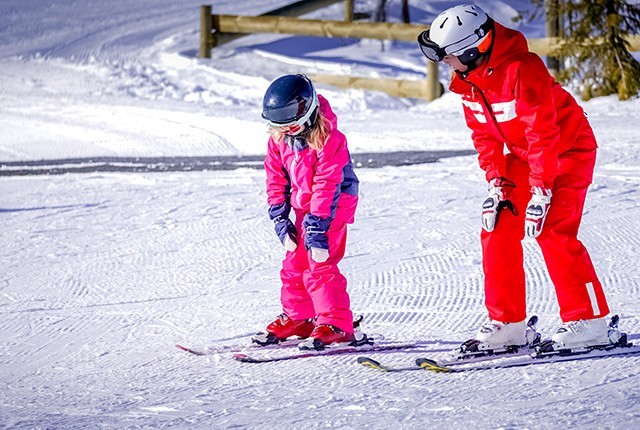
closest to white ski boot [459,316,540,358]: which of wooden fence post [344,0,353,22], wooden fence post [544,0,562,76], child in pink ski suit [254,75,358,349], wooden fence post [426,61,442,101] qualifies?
child in pink ski suit [254,75,358,349]

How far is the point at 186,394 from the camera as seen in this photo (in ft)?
14.2

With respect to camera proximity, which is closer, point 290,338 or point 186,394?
point 186,394

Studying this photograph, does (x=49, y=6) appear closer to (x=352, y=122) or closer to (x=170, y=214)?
(x=352, y=122)

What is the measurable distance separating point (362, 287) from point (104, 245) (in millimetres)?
2209

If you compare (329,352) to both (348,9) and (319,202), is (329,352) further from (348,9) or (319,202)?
(348,9)

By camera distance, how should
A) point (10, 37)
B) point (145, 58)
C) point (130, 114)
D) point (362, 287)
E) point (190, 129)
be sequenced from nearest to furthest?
point (362, 287) < point (190, 129) < point (130, 114) < point (145, 58) < point (10, 37)

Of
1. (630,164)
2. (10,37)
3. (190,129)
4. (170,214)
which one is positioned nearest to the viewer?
(170,214)

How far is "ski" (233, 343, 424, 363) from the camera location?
4.86 metres

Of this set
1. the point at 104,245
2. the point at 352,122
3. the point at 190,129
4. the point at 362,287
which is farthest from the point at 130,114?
the point at 362,287

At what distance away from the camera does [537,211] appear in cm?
432

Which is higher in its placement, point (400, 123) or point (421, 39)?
point (421, 39)

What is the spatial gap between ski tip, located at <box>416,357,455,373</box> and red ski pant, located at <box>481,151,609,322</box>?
38 centimetres

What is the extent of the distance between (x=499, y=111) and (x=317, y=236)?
99 centimetres

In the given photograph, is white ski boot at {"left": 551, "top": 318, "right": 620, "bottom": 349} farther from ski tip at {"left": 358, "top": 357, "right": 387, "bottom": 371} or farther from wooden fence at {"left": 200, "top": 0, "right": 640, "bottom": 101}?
wooden fence at {"left": 200, "top": 0, "right": 640, "bottom": 101}
